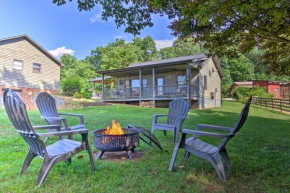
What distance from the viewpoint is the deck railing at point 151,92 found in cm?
1479

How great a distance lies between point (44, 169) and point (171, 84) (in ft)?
47.5

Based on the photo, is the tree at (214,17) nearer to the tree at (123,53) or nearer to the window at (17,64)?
the window at (17,64)

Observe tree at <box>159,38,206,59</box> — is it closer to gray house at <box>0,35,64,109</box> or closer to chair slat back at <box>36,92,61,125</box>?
gray house at <box>0,35,64,109</box>

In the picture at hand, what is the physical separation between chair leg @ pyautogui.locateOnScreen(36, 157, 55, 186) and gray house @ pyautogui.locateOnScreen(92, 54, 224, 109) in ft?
41.0

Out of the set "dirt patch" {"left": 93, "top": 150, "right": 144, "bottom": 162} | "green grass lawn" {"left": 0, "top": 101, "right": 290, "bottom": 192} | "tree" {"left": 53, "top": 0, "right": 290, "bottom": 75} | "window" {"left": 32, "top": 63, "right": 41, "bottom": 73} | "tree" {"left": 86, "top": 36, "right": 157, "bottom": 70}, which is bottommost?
"dirt patch" {"left": 93, "top": 150, "right": 144, "bottom": 162}

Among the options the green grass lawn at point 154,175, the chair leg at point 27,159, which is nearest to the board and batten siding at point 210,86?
the green grass lawn at point 154,175

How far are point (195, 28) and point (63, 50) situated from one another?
5636 cm

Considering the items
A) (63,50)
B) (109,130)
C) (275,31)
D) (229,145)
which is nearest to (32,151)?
(109,130)

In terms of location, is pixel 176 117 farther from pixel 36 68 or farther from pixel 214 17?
pixel 36 68

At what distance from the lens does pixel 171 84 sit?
1617 cm

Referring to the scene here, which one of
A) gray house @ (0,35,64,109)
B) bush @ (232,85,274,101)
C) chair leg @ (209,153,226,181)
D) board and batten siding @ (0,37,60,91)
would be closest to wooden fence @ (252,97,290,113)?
bush @ (232,85,274,101)

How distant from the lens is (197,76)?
54.1ft

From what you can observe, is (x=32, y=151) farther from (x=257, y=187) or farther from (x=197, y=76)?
(x=197, y=76)

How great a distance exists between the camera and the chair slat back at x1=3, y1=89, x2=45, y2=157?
7.10 ft
